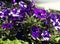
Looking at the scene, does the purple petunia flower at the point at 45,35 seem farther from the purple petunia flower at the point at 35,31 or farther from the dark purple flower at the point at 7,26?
the dark purple flower at the point at 7,26

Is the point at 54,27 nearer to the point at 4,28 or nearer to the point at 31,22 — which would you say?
the point at 31,22

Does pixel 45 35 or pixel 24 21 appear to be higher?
pixel 24 21

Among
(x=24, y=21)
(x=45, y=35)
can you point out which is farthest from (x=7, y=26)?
(x=45, y=35)

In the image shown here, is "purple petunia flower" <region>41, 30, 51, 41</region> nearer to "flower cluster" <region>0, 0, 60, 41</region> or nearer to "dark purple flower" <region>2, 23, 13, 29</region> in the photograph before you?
"flower cluster" <region>0, 0, 60, 41</region>

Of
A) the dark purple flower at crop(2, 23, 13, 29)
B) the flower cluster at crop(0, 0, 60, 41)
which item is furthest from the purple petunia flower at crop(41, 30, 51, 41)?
the dark purple flower at crop(2, 23, 13, 29)

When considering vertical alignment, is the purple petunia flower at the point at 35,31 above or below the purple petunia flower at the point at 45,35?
above

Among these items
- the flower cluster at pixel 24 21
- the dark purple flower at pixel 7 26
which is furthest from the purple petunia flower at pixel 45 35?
the dark purple flower at pixel 7 26

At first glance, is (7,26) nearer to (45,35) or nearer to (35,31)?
(35,31)

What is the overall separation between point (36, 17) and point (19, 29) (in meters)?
0.33

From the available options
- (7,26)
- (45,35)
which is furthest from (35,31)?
(7,26)

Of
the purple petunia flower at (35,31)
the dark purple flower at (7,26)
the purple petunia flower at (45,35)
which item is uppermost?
the dark purple flower at (7,26)

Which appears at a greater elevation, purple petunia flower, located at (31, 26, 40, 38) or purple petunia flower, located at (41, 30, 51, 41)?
purple petunia flower, located at (31, 26, 40, 38)

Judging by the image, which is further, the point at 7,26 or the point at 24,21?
the point at 24,21

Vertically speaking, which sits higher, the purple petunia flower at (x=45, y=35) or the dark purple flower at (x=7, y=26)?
the dark purple flower at (x=7, y=26)
